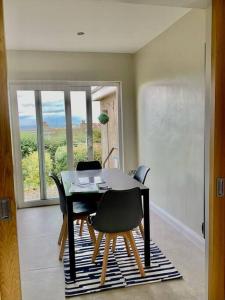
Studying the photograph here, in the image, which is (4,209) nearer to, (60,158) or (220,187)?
(220,187)

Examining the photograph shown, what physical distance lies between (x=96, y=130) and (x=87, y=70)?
1049 mm

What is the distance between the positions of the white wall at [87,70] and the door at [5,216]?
3.24m

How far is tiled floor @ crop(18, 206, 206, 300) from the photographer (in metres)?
2.19

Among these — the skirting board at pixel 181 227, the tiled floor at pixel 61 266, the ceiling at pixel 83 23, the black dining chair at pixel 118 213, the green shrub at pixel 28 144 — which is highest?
the ceiling at pixel 83 23

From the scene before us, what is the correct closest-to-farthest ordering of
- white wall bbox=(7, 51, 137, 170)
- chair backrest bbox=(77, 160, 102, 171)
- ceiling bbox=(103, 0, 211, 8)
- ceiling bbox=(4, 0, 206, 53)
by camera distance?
ceiling bbox=(103, 0, 211, 8)
ceiling bbox=(4, 0, 206, 53)
chair backrest bbox=(77, 160, 102, 171)
white wall bbox=(7, 51, 137, 170)

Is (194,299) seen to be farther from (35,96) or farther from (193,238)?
(35,96)

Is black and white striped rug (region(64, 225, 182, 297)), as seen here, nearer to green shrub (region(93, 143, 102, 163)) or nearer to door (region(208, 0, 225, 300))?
door (region(208, 0, 225, 300))

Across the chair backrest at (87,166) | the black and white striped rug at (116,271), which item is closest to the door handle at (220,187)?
the black and white striped rug at (116,271)

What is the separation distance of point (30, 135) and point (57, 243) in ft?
6.92

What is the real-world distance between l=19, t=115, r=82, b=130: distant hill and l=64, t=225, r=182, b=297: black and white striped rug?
2369 mm

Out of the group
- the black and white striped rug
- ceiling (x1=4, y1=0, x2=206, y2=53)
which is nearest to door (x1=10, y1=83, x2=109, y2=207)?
ceiling (x1=4, y1=0, x2=206, y2=53)

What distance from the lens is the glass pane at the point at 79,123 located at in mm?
4738

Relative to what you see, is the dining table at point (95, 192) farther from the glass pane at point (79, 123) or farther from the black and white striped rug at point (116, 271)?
the glass pane at point (79, 123)

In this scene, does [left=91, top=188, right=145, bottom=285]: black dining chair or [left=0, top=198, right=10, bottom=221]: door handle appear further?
[left=91, top=188, right=145, bottom=285]: black dining chair
